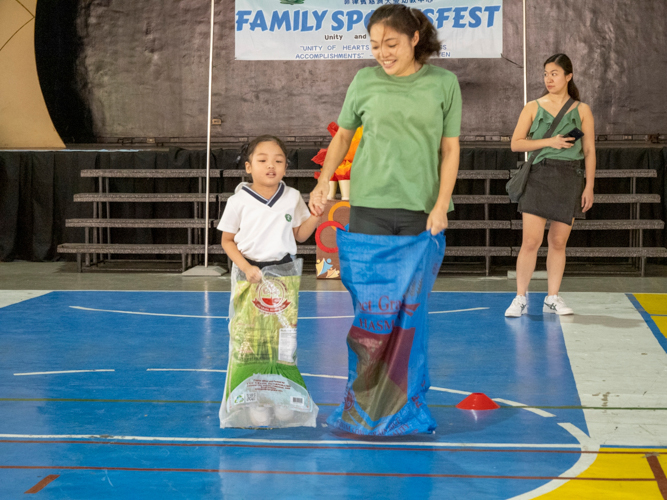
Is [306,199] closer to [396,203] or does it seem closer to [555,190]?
[555,190]

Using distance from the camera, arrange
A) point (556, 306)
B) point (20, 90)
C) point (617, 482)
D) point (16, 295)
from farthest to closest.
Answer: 1. point (20, 90)
2. point (16, 295)
3. point (556, 306)
4. point (617, 482)

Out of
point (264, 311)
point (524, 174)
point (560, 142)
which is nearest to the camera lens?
point (264, 311)

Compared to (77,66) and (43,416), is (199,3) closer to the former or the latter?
(77,66)

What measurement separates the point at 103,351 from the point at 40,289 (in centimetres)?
260

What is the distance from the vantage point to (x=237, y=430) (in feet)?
10.0

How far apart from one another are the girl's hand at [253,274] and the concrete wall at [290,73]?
6.86 m

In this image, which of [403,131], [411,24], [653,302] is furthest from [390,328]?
[653,302]

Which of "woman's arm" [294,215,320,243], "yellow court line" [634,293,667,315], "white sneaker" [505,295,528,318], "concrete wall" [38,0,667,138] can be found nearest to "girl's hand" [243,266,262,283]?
"woman's arm" [294,215,320,243]

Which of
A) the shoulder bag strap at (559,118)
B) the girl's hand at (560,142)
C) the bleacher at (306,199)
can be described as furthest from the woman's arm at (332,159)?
the bleacher at (306,199)

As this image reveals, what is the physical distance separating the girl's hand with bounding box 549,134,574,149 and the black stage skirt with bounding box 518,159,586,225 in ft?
0.53

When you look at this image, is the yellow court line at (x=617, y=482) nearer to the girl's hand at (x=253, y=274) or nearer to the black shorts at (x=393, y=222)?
the black shorts at (x=393, y=222)

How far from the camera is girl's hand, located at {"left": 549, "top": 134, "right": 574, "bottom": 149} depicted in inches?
196

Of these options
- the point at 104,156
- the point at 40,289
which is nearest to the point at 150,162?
the point at 104,156

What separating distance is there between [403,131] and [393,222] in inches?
13.2
